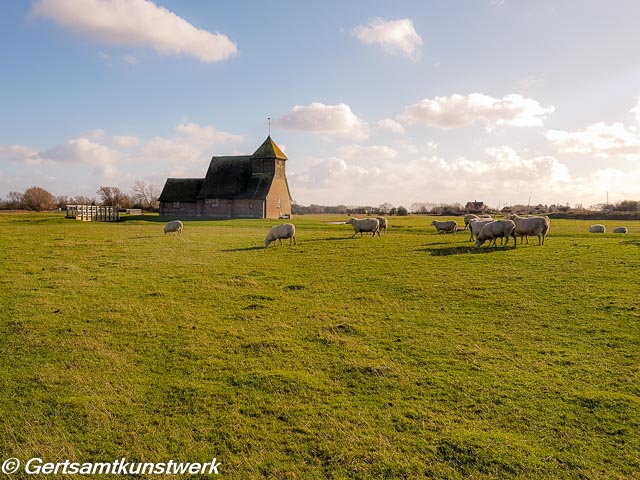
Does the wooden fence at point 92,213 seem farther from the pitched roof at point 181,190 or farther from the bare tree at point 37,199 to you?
the bare tree at point 37,199

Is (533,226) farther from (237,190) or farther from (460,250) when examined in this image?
(237,190)

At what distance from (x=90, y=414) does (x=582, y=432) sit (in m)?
7.99

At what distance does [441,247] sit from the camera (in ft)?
81.1

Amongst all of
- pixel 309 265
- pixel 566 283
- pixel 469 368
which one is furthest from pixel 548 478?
→ pixel 309 265

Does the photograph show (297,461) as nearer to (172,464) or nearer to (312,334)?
(172,464)

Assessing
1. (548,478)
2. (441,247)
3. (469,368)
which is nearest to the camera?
(548,478)

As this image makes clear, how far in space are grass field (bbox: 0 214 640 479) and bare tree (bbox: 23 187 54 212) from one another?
103m

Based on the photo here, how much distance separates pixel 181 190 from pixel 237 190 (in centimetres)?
1168

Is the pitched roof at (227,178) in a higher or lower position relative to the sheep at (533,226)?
higher

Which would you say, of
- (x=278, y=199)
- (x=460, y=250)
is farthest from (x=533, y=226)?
(x=278, y=199)

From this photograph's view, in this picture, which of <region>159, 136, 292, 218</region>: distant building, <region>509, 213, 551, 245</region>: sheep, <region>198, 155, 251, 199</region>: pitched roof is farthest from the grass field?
<region>198, 155, 251, 199</region>: pitched roof

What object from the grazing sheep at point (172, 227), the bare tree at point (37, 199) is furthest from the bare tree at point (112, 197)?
the grazing sheep at point (172, 227)

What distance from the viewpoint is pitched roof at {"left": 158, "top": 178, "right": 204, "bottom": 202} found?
70688 mm

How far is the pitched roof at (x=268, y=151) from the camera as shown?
6694cm
